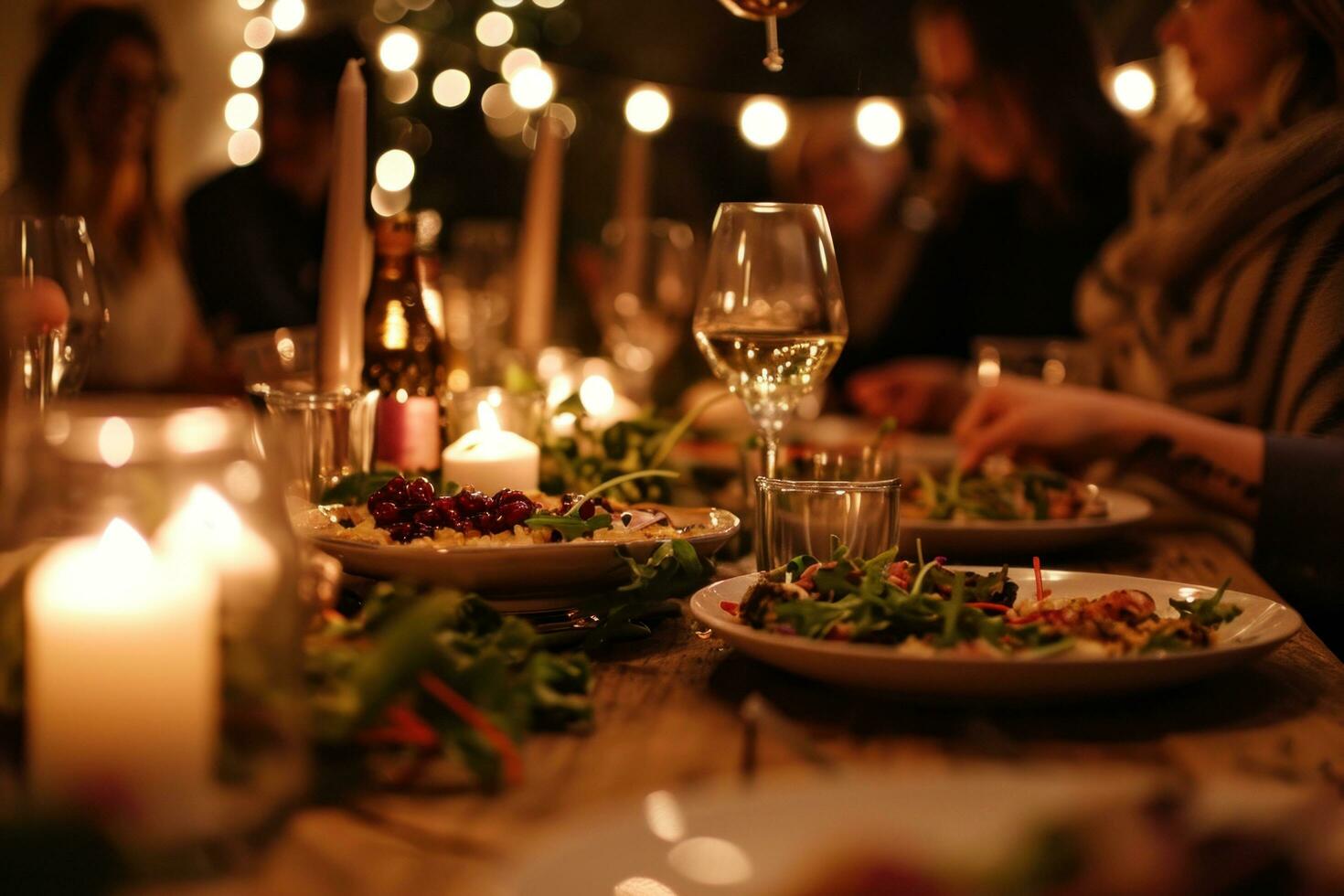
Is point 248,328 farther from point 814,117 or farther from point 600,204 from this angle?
point 600,204

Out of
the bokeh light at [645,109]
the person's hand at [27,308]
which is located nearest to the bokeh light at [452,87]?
the bokeh light at [645,109]

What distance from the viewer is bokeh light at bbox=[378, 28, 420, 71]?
3686mm

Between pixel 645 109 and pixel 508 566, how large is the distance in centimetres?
416

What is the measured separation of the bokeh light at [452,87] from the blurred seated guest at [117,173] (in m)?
0.85

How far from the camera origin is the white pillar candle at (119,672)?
0.47 meters

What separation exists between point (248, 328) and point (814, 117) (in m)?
2.01

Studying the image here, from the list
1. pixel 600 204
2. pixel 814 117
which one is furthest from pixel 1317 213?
pixel 600 204

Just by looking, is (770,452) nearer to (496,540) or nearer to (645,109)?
(496,540)

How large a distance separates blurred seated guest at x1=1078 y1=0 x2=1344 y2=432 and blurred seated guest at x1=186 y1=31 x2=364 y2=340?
1.83 m

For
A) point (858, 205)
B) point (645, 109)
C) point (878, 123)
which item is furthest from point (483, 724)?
point (645, 109)

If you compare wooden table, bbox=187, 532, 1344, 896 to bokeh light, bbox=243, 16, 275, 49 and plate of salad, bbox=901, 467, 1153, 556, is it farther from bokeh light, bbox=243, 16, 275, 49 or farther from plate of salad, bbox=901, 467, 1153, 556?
bokeh light, bbox=243, 16, 275, 49

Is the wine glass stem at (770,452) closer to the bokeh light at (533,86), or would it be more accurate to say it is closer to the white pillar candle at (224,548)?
the white pillar candle at (224,548)

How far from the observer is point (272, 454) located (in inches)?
20.1

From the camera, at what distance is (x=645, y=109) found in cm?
477
